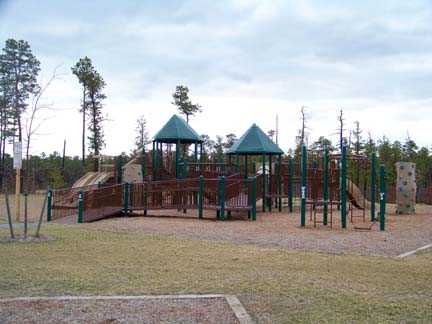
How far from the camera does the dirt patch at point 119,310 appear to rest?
497 centimetres

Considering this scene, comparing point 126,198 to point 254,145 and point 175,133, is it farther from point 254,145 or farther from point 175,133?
point 254,145

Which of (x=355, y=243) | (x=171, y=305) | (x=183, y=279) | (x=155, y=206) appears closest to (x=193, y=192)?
(x=155, y=206)

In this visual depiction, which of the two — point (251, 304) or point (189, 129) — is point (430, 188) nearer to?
point (189, 129)

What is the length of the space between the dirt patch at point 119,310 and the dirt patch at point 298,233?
566cm

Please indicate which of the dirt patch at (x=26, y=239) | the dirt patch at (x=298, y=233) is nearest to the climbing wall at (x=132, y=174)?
the dirt patch at (x=298, y=233)

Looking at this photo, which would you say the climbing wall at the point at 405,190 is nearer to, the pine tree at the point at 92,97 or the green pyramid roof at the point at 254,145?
the green pyramid roof at the point at 254,145

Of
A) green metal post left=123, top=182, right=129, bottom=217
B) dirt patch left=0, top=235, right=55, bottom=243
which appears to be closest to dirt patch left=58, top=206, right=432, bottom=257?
green metal post left=123, top=182, right=129, bottom=217

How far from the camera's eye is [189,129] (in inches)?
977

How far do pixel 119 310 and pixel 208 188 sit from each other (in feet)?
44.9

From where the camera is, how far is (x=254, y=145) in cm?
→ 2369

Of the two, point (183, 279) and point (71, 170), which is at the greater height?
point (71, 170)

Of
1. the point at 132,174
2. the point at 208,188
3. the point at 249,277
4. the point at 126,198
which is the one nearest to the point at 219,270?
the point at 249,277

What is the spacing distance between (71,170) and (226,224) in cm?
4089

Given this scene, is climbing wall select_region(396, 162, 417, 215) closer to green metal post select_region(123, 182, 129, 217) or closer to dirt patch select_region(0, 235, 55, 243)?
green metal post select_region(123, 182, 129, 217)
